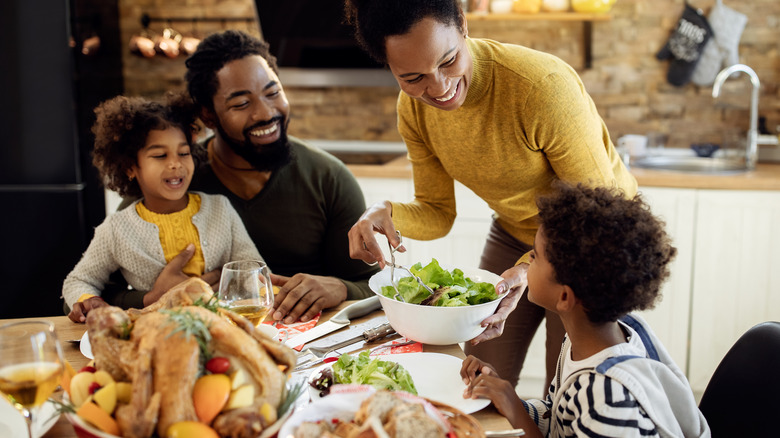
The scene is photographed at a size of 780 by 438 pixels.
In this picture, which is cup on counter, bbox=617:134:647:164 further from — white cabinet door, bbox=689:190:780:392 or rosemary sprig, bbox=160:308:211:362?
rosemary sprig, bbox=160:308:211:362

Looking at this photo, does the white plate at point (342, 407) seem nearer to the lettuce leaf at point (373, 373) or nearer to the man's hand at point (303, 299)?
the lettuce leaf at point (373, 373)

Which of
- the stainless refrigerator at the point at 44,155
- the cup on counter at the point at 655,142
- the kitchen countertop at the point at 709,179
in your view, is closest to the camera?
the kitchen countertop at the point at 709,179

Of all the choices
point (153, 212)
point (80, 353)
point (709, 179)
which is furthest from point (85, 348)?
point (709, 179)

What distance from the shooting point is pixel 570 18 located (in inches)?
120

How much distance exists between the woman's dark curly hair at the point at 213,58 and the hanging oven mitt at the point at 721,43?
219cm

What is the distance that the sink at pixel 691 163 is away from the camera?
2961 mm

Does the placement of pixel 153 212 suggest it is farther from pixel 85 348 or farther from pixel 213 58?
pixel 85 348

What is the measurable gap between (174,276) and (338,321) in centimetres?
46

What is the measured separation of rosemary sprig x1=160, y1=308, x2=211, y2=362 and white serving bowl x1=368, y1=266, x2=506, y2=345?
1.36 ft

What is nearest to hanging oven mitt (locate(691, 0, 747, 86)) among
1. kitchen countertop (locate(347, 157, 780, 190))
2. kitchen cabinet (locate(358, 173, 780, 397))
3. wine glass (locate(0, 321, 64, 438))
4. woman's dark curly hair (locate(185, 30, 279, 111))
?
kitchen countertop (locate(347, 157, 780, 190))

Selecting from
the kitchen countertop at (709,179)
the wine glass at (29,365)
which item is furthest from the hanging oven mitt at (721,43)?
the wine glass at (29,365)

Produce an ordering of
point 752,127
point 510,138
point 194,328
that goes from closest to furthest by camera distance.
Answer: point 194,328 → point 510,138 → point 752,127

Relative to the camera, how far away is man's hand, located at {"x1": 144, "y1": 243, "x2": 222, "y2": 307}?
5.03 feet

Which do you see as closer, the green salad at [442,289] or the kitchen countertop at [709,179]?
the green salad at [442,289]
